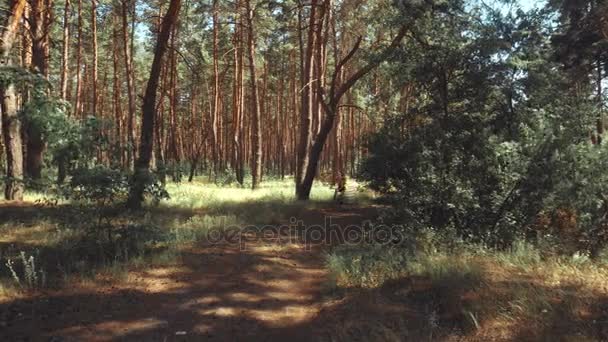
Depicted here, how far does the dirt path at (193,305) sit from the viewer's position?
4.91 metres

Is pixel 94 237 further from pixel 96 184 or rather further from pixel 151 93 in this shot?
pixel 151 93

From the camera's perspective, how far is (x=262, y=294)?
622 centimetres

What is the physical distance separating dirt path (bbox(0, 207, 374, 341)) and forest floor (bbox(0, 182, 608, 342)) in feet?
0.05

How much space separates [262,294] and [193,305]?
990 mm

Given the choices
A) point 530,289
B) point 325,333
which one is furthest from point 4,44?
point 530,289

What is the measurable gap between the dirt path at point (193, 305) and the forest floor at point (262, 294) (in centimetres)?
2

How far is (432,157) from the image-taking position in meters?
9.23

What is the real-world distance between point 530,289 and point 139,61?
109 ft

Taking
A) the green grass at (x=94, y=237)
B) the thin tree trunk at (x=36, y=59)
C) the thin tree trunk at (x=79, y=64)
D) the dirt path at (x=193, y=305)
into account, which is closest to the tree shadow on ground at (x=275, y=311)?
the dirt path at (x=193, y=305)

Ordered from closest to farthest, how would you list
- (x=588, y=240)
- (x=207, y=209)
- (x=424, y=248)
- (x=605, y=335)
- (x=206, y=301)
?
(x=605, y=335) < (x=206, y=301) < (x=424, y=248) < (x=588, y=240) < (x=207, y=209)

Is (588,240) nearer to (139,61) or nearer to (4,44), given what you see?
(4,44)

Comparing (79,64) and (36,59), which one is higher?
(79,64)

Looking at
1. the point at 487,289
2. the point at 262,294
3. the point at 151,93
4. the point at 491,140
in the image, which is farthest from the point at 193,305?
the point at 491,140

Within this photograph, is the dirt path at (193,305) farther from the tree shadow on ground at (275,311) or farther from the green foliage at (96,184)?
the green foliage at (96,184)
